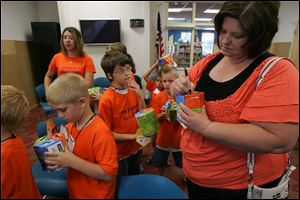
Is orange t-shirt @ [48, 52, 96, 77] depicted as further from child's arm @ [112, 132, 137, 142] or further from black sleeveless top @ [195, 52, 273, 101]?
black sleeveless top @ [195, 52, 273, 101]

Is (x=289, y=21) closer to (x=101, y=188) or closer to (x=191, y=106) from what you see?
(x=191, y=106)

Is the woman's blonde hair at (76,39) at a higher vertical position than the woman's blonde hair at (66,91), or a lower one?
higher

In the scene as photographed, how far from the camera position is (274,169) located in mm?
541

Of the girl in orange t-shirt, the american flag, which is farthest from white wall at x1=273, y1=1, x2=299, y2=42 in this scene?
the american flag

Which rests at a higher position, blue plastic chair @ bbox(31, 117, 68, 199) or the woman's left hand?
the woman's left hand

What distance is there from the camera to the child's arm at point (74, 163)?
51 cm

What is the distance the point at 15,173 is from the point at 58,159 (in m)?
0.12

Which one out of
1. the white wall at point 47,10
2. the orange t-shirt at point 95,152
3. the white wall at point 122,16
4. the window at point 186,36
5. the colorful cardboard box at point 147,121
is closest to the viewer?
the orange t-shirt at point 95,152

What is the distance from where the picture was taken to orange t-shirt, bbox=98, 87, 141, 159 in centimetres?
98

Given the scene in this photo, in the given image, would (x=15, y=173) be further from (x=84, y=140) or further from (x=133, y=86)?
(x=133, y=86)

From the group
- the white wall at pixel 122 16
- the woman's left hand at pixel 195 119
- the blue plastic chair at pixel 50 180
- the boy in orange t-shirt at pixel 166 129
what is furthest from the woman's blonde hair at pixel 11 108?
the white wall at pixel 122 16

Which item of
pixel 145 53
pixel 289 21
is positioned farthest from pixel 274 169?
pixel 145 53

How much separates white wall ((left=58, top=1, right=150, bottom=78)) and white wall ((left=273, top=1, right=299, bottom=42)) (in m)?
1.77

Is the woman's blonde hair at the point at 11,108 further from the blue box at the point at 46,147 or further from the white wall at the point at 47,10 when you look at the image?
the white wall at the point at 47,10
